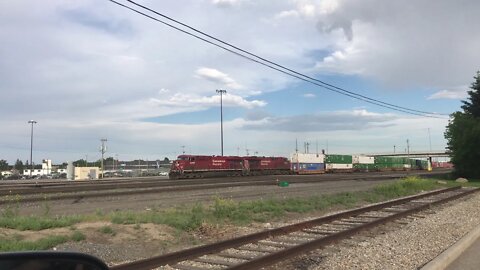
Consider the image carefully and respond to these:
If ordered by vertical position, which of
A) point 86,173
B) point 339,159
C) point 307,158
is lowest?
point 86,173

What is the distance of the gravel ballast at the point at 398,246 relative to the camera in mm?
9352

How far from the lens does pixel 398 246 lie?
11305 millimetres

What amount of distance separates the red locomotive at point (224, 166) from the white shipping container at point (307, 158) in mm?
2946

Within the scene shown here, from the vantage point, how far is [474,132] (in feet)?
174

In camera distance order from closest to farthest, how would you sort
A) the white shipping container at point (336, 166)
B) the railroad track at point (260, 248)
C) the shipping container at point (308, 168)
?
the railroad track at point (260, 248)
the shipping container at point (308, 168)
the white shipping container at point (336, 166)

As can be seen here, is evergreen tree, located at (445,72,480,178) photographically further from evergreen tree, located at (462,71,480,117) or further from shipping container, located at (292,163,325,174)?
shipping container, located at (292,163,325,174)

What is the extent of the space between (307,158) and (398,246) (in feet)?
235

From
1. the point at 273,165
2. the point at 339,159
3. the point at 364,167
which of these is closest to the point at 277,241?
the point at 273,165

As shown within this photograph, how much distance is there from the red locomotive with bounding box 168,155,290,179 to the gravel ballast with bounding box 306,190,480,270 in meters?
42.9

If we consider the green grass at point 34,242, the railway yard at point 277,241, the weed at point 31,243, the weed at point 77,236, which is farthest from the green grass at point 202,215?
the weed at point 31,243

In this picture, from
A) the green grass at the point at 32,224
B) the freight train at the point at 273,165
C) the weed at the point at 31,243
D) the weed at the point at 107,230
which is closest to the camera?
the weed at the point at 31,243

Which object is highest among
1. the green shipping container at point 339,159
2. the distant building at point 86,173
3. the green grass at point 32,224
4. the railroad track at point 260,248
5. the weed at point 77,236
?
the green shipping container at point 339,159

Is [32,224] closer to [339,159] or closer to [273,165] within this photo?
[273,165]

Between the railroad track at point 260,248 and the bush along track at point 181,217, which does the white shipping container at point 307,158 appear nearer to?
the bush along track at point 181,217
